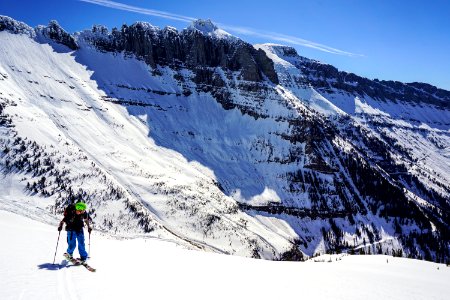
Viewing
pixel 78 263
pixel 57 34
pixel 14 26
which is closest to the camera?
pixel 78 263

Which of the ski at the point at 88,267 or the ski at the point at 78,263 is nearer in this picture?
the ski at the point at 88,267

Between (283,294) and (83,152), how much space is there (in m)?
111

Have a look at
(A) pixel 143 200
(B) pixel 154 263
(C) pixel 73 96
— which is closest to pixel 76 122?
(C) pixel 73 96

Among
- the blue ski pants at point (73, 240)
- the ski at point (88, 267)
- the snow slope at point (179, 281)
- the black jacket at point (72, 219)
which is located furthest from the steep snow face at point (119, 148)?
the ski at point (88, 267)

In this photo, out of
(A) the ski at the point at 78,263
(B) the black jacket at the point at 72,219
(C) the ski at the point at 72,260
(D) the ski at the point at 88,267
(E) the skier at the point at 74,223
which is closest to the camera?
(D) the ski at the point at 88,267

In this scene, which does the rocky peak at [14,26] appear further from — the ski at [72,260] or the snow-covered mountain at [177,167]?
the ski at [72,260]

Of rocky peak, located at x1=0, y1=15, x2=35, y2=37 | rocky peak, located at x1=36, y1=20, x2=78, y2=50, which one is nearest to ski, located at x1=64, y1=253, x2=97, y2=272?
rocky peak, located at x1=0, y1=15, x2=35, y2=37

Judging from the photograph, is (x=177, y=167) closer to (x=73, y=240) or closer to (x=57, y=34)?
Result: (x=57, y=34)

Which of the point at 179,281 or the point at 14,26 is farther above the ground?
the point at 14,26

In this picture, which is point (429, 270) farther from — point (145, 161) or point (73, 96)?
point (73, 96)

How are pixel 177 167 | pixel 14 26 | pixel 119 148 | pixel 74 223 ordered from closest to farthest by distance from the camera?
pixel 74 223, pixel 119 148, pixel 177 167, pixel 14 26

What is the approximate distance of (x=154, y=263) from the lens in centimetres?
1841

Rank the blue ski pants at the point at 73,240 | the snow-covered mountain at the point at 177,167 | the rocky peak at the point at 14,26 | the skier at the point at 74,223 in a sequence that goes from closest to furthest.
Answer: the blue ski pants at the point at 73,240 < the skier at the point at 74,223 < the snow-covered mountain at the point at 177,167 < the rocky peak at the point at 14,26

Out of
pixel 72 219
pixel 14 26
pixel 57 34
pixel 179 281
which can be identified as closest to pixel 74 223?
pixel 72 219
